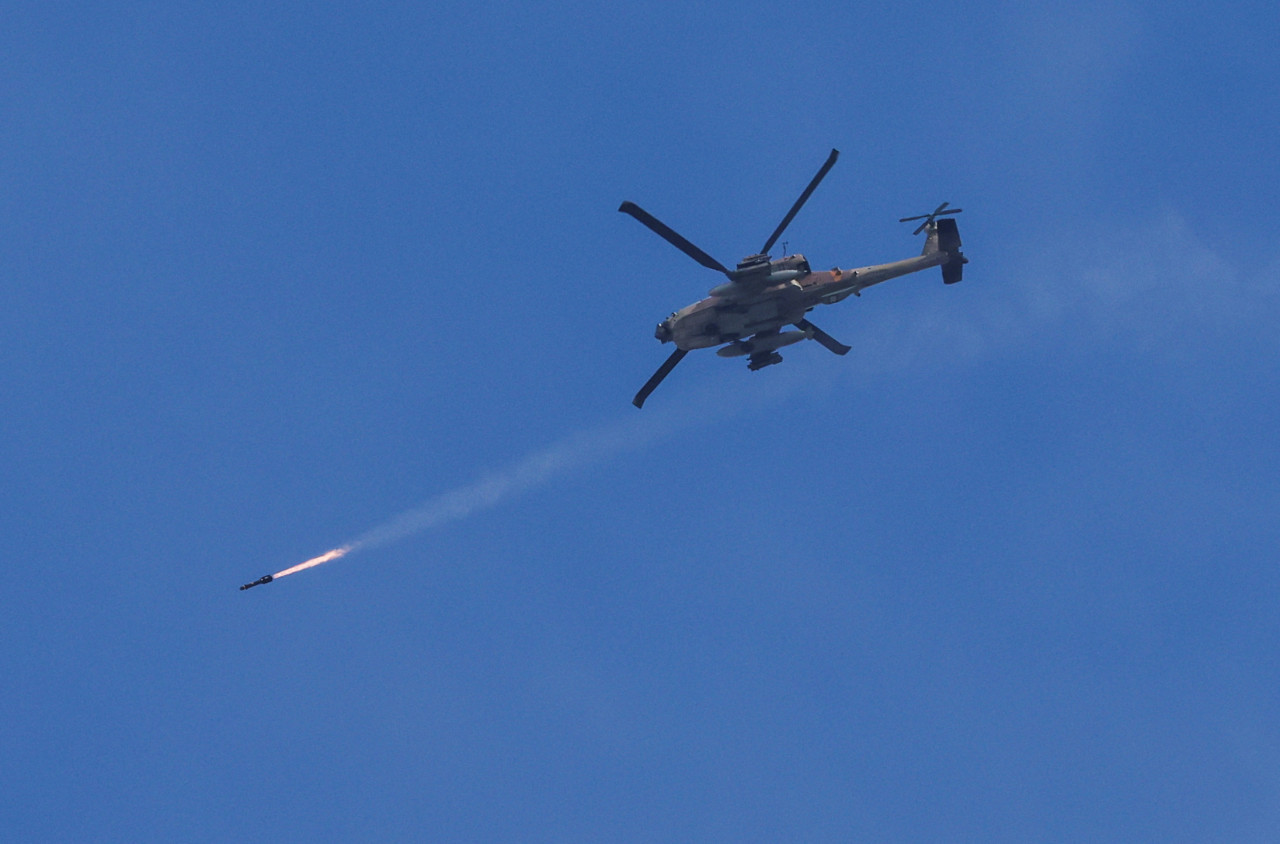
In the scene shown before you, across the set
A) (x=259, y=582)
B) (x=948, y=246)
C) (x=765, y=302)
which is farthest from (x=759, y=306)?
(x=259, y=582)

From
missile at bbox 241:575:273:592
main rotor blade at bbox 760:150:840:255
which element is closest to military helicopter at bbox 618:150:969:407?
main rotor blade at bbox 760:150:840:255

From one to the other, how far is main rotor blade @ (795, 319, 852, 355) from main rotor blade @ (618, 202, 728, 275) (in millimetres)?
7235

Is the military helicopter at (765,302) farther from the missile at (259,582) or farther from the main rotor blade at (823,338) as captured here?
the missile at (259,582)

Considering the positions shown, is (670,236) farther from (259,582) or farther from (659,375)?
(259,582)

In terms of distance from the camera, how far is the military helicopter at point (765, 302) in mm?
57031

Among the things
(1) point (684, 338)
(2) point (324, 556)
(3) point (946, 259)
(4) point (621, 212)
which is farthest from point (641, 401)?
(2) point (324, 556)

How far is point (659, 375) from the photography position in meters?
62.0

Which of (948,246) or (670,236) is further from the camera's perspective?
(948,246)

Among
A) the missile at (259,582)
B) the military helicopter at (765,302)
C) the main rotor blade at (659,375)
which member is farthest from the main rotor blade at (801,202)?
the missile at (259,582)

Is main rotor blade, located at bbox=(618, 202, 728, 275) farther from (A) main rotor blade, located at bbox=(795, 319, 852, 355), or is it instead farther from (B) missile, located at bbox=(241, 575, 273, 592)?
(B) missile, located at bbox=(241, 575, 273, 592)

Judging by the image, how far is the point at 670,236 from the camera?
53.6 meters

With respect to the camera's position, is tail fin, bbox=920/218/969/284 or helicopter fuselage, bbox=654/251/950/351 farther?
tail fin, bbox=920/218/969/284

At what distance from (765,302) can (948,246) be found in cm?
1306

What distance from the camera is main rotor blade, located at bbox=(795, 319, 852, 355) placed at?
62.1m
